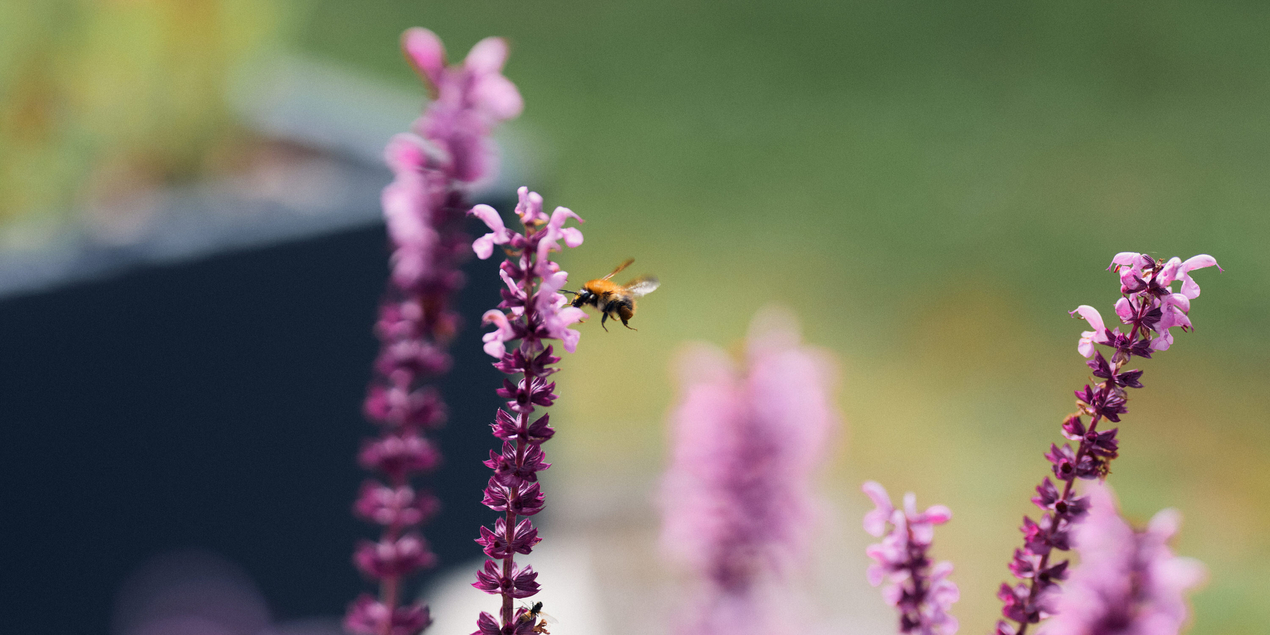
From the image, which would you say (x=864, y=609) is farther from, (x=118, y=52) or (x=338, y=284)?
(x=118, y=52)

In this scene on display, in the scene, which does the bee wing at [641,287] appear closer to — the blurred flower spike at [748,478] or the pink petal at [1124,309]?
the blurred flower spike at [748,478]

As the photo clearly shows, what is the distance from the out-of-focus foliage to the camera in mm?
2107

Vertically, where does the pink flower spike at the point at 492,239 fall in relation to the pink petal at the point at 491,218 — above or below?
below

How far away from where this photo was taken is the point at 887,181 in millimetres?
6711

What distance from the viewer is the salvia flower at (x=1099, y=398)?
60 cm

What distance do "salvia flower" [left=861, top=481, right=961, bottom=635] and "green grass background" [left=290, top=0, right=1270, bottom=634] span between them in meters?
2.39

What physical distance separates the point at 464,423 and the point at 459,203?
1.80m

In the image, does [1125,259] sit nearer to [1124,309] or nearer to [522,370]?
[1124,309]

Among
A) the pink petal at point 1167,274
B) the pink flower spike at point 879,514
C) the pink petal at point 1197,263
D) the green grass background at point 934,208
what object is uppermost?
the green grass background at point 934,208

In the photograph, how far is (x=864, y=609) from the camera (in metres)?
2.98

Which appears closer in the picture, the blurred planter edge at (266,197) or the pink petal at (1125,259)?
the pink petal at (1125,259)

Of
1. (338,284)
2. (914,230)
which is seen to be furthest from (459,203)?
(914,230)

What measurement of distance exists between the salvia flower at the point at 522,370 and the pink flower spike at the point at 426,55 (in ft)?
0.82

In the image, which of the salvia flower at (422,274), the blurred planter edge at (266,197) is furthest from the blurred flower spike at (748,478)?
the blurred planter edge at (266,197)
